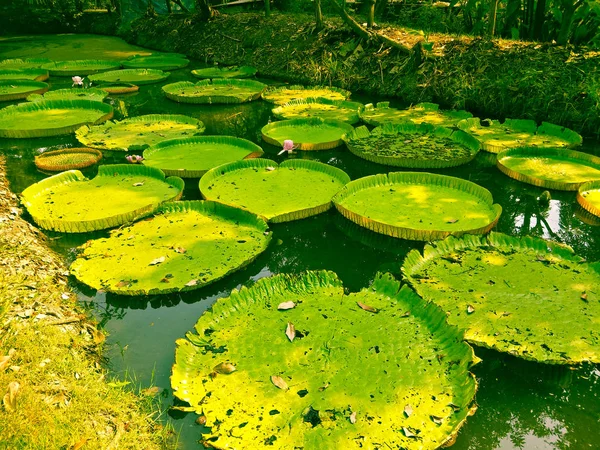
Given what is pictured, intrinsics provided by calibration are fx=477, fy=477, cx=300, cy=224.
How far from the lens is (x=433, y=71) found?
22.2ft

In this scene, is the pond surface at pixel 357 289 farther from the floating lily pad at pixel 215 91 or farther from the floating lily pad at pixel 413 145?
the floating lily pad at pixel 215 91

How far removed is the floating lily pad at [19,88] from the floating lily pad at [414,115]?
5128 mm

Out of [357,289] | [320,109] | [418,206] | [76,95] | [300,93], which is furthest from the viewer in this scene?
[300,93]

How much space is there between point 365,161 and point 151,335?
3.05 metres

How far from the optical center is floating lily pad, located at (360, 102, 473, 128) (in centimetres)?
579

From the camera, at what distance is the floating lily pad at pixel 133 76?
323 inches

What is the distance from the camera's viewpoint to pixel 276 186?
4.22 metres

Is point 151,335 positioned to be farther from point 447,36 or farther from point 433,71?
point 447,36

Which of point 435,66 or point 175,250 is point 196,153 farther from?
point 435,66

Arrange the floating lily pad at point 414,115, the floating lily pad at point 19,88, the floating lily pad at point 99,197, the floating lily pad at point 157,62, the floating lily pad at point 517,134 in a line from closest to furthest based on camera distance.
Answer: the floating lily pad at point 99,197 < the floating lily pad at point 517,134 < the floating lily pad at point 414,115 < the floating lily pad at point 19,88 < the floating lily pad at point 157,62

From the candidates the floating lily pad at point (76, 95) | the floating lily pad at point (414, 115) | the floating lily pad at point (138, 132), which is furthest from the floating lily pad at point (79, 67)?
the floating lily pad at point (414, 115)

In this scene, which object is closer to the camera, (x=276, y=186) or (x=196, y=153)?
(x=276, y=186)

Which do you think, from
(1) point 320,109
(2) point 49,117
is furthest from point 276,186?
(2) point 49,117

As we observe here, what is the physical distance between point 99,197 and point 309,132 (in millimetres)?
2565
